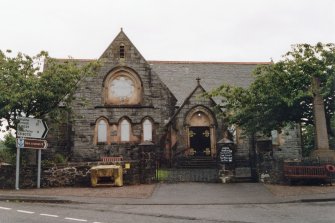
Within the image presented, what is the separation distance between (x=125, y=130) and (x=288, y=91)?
1297 centimetres

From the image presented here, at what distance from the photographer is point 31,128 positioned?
18.1 m

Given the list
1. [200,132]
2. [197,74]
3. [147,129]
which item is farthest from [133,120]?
[197,74]

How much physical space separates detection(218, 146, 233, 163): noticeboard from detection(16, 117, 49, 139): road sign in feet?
29.9

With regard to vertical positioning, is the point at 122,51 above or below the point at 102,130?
Result: above

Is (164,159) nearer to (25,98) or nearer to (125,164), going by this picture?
(125,164)

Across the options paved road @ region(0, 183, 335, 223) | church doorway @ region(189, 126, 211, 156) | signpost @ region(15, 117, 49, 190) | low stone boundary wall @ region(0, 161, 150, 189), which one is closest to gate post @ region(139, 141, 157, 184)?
low stone boundary wall @ region(0, 161, 150, 189)

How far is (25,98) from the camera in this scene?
18.0m

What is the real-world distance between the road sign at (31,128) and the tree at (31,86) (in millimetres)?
700

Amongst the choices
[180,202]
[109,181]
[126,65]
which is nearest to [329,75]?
[180,202]

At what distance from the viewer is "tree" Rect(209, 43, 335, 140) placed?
18938mm

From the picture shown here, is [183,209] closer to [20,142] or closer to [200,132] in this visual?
[20,142]

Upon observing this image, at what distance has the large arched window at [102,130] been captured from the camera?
27547 millimetres

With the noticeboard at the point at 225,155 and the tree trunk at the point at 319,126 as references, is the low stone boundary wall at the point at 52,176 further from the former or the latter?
the tree trunk at the point at 319,126

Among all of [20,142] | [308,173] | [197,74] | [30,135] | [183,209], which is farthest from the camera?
[197,74]
